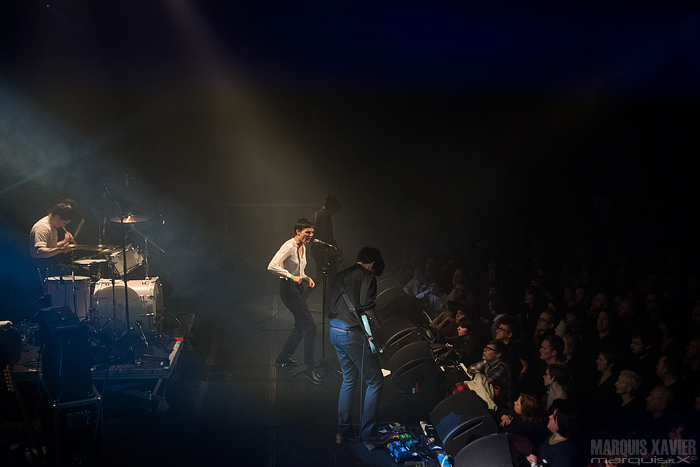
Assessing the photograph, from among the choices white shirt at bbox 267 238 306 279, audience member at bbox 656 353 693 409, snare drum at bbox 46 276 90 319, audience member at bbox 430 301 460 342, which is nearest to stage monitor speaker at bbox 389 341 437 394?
audience member at bbox 430 301 460 342

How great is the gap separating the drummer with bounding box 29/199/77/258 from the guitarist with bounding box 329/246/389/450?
11.4 ft

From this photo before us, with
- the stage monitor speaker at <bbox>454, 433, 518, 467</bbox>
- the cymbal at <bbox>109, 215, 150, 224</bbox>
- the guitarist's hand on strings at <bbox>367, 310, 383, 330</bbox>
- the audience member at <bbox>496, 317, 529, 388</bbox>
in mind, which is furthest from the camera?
the cymbal at <bbox>109, 215, 150, 224</bbox>

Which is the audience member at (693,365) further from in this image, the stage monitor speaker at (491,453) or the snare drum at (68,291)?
the snare drum at (68,291)

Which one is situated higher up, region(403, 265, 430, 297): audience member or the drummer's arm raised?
the drummer's arm raised

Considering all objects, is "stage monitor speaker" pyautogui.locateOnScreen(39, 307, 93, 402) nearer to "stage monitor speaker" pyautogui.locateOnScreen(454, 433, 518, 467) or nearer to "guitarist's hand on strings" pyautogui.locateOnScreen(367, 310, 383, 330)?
"guitarist's hand on strings" pyautogui.locateOnScreen(367, 310, 383, 330)

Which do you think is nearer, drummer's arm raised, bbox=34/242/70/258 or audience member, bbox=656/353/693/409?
audience member, bbox=656/353/693/409

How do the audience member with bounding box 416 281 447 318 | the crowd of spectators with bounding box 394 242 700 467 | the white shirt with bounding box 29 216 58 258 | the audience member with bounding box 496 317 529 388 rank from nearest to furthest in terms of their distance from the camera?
1. the crowd of spectators with bounding box 394 242 700 467
2. the audience member with bounding box 496 317 529 388
3. the white shirt with bounding box 29 216 58 258
4. the audience member with bounding box 416 281 447 318

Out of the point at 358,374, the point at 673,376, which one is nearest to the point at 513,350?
the point at 673,376

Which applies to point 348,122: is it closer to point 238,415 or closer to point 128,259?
point 128,259

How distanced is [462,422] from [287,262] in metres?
2.54

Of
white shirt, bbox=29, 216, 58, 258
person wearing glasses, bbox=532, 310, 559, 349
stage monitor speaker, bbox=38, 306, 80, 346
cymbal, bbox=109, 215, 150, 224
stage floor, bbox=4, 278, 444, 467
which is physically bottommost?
stage floor, bbox=4, 278, 444, 467

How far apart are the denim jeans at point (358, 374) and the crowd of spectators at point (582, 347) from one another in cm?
102

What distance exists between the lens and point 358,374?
374 centimetres

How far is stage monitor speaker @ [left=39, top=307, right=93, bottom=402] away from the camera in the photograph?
324cm
